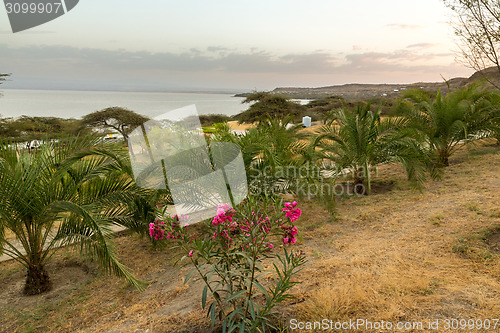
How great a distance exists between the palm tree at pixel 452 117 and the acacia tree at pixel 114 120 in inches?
740

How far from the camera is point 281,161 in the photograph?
5.30 metres

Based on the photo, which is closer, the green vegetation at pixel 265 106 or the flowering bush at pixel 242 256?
the flowering bush at pixel 242 256

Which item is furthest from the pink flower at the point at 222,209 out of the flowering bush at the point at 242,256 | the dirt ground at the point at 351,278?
the dirt ground at the point at 351,278

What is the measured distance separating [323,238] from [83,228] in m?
3.18

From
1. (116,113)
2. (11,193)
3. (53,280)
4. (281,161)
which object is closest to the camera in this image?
(11,193)

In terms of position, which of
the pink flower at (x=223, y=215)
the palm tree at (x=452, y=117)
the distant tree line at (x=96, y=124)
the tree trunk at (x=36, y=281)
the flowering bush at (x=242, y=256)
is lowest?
the tree trunk at (x=36, y=281)

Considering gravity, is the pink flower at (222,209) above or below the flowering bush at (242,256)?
above

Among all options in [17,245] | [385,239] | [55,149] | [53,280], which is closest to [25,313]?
[53,280]

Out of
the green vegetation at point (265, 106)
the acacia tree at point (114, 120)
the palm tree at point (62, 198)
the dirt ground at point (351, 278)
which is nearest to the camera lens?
the dirt ground at point (351, 278)

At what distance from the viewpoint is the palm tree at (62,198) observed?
3.45 metres

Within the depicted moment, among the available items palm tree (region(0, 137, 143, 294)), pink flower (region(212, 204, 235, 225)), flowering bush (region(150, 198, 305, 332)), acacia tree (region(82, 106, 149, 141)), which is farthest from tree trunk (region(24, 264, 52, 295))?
acacia tree (region(82, 106, 149, 141))

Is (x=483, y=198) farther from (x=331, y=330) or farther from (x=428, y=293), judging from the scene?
(x=331, y=330)

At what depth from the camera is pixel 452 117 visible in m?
7.78

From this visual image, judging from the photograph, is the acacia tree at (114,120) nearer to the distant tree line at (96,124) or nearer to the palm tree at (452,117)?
the distant tree line at (96,124)
